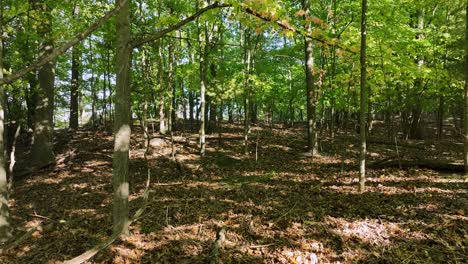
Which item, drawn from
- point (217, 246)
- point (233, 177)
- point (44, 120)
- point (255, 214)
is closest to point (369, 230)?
point (255, 214)

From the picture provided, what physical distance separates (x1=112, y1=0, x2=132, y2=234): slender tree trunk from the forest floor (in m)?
0.36

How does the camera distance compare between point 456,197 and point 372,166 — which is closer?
point 456,197

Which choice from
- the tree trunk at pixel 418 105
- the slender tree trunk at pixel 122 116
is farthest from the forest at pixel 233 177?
the tree trunk at pixel 418 105

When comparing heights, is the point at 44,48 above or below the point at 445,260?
above

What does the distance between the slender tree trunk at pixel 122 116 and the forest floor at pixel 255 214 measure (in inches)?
14.3

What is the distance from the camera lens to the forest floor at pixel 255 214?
501cm

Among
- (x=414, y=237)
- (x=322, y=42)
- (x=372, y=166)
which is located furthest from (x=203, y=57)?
(x=414, y=237)

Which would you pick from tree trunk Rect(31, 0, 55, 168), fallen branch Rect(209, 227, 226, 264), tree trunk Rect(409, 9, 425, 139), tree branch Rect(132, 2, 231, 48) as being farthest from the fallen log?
tree trunk Rect(31, 0, 55, 168)

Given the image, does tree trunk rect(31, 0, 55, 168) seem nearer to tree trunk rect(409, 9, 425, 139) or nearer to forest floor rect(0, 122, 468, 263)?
forest floor rect(0, 122, 468, 263)

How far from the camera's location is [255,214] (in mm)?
6621

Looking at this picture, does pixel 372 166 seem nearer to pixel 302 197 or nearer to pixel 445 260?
pixel 302 197

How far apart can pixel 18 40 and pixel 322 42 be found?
9545 millimetres

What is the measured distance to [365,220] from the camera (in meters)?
5.96

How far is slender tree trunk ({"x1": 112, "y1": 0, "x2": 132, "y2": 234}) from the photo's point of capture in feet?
15.2
